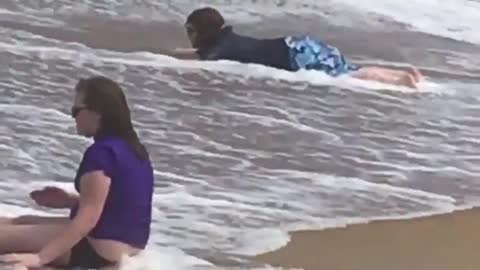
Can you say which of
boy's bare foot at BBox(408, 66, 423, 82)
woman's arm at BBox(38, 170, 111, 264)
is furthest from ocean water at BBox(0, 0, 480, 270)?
woman's arm at BBox(38, 170, 111, 264)

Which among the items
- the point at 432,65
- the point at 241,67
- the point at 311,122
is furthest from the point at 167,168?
the point at 432,65

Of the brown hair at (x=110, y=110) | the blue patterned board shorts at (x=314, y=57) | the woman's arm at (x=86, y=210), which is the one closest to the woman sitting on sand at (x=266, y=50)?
the blue patterned board shorts at (x=314, y=57)

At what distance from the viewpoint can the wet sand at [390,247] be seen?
84.7 inches

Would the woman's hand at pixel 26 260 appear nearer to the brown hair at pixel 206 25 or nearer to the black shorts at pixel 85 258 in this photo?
the black shorts at pixel 85 258

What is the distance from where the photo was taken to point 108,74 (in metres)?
3.80

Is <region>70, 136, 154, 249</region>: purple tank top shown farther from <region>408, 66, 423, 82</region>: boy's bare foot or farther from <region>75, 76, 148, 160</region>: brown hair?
<region>408, 66, 423, 82</region>: boy's bare foot

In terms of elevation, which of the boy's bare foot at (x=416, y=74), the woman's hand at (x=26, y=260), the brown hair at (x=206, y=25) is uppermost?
the brown hair at (x=206, y=25)

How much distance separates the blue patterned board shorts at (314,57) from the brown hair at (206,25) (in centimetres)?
26

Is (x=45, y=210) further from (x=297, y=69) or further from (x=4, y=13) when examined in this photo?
(x=4, y=13)

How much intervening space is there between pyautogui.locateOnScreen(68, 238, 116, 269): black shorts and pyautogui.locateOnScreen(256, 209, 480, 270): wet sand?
13.9 inches

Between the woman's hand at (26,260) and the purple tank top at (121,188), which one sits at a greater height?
the purple tank top at (121,188)

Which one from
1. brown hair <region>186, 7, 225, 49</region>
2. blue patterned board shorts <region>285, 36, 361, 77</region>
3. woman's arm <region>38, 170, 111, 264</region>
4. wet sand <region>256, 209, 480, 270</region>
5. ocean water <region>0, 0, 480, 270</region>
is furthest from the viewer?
blue patterned board shorts <region>285, 36, 361, 77</region>

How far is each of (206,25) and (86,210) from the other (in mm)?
1853

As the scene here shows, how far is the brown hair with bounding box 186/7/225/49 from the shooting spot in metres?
3.64
